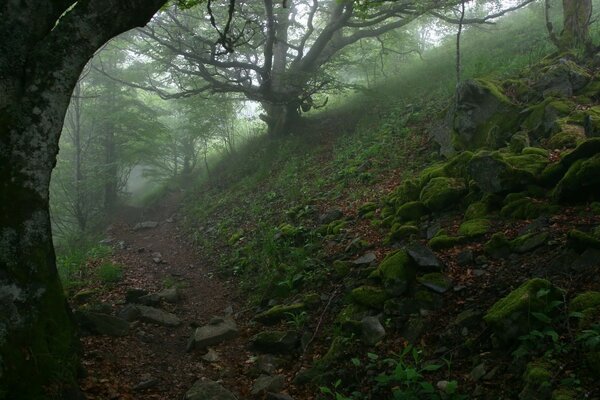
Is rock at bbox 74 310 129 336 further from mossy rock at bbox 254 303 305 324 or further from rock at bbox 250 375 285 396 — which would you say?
rock at bbox 250 375 285 396

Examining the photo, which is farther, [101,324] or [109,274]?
[109,274]

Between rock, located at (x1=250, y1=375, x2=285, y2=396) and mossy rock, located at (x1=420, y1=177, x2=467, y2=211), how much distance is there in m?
3.58

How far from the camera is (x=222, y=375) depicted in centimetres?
506

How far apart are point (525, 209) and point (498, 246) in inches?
33.4

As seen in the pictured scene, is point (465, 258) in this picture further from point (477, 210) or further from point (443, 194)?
point (443, 194)

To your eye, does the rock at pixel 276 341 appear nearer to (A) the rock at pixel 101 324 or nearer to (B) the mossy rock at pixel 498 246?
(A) the rock at pixel 101 324

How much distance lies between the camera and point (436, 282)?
4.78 meters

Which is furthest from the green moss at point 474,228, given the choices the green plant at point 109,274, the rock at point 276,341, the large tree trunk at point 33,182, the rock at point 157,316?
the green plant at point 109,274

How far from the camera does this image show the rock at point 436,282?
4688 millimetres

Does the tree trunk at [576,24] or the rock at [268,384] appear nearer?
the rock at [268,384]

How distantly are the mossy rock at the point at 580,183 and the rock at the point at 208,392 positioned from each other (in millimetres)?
4463

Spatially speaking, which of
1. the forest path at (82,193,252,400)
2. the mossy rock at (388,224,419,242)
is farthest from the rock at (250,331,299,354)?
the mossy rock at (388,224,419,242)

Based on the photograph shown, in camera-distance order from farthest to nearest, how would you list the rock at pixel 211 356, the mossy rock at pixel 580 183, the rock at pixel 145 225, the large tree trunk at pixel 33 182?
the rock at pixel 145 225 → the rock at pixel 211 356 → the mossy rock at pixel 580 183 → the large tree trunk at pixel 33 182

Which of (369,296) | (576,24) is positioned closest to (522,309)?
(369,296)
